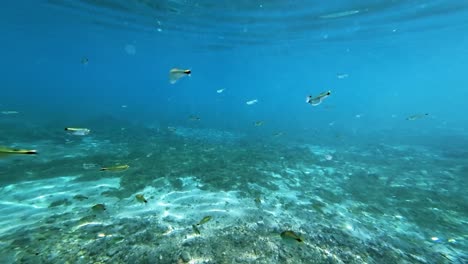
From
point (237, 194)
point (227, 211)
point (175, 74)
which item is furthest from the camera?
point (237, 194)

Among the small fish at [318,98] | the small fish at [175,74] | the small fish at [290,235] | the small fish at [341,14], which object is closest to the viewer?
the small fish at [290,235]

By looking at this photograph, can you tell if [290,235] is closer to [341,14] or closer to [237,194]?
[237,194]

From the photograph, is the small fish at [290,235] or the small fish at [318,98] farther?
the small fish at [318,98]

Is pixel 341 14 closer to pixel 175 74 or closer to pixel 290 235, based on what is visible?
pixel 175 74

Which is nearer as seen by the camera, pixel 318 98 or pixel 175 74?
pixel 175 74

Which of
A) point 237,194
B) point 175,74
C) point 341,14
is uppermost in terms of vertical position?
point 341,14

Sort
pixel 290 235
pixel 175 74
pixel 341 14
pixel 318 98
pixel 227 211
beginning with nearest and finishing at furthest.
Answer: pixel 290 235
pixel 175 74
pixel 318 98
pixel 227 211
pixel 341 14

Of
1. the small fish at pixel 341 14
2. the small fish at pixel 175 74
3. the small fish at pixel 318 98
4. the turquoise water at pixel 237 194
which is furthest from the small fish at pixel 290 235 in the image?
the small fish at pixel 341 14

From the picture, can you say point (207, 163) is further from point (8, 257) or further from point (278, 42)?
point (278, 42)

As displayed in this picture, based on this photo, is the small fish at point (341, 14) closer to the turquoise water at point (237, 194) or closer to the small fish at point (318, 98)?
the turquoise water at point (237, 194)

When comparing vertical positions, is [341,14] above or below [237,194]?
above

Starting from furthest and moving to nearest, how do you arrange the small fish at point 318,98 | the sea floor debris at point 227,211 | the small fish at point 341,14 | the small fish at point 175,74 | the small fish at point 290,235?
1. the small fish at point 341,14
2. the small fish at point 318,98
3. the small fish at point 175,74
4. the sea floor debris at point 227,211
5. the small fish at point 290,235

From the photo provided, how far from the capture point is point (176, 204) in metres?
7.26

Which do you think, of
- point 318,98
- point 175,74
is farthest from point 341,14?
→ point 175,74
